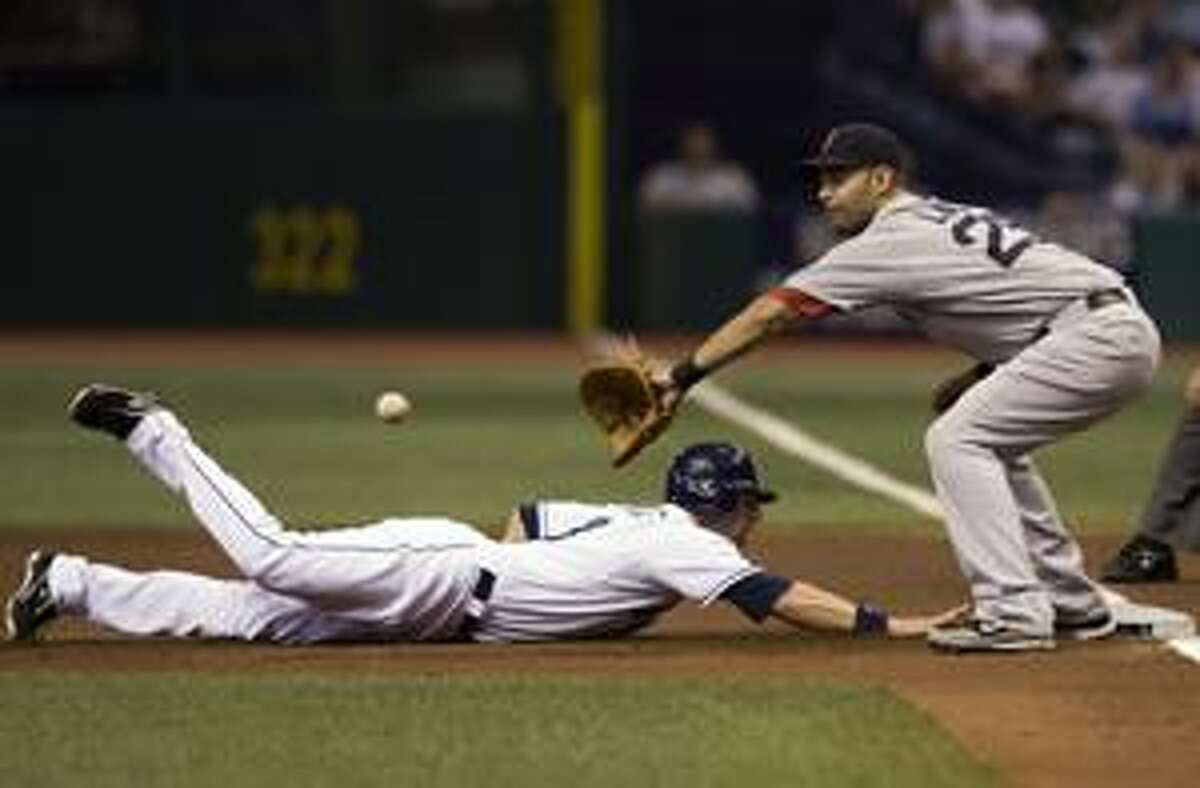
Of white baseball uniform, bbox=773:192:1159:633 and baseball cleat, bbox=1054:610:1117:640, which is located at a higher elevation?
white baseball uniform, bbox=773:192:1159:633

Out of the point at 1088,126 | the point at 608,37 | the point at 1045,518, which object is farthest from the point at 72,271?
the point at 1045,518

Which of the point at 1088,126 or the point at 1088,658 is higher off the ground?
the point at 1088,658

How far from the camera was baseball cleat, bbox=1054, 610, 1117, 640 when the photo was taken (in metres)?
10.1

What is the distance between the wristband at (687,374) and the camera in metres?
Result: 9.60

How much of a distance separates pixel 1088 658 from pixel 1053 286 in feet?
3.31

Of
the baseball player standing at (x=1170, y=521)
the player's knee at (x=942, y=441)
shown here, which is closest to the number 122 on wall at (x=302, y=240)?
the baseball player standing at (x=1170, y=521)

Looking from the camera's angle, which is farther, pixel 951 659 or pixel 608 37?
pixel 608 37

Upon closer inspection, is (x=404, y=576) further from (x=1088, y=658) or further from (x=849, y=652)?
(x=1088, y=658)

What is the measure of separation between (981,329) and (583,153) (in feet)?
58.2

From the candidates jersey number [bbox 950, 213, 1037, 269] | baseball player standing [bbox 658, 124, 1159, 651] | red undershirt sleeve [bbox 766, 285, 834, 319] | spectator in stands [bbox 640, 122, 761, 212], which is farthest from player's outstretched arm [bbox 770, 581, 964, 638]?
spectator in stands [bbox 640, 122, 761, 212]

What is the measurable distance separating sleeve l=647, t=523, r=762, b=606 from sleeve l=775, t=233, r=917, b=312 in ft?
2.29

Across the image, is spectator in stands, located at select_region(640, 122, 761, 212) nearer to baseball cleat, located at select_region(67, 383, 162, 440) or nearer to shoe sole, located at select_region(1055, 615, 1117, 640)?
shoe sole, located at select_region(1055, 615, 1117, 640)

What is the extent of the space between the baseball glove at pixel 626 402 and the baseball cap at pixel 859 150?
0.73 meters

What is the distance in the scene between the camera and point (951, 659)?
9609 millimetres
